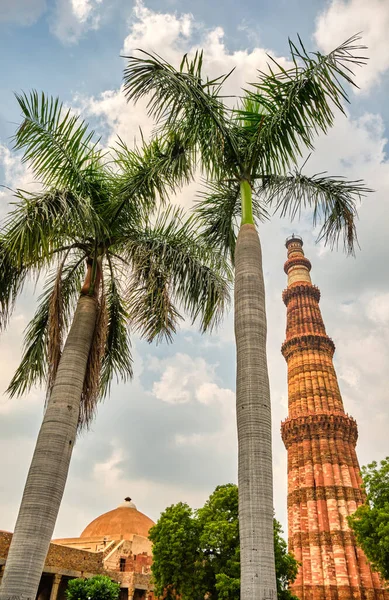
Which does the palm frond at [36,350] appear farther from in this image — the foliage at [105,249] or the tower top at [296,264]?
the tower top at [296,264]

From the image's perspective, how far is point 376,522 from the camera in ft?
55.4

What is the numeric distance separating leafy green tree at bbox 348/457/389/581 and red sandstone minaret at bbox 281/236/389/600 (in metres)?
9.81

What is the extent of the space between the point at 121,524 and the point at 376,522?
77.7 feet

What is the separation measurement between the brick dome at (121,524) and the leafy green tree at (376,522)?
2048 cm

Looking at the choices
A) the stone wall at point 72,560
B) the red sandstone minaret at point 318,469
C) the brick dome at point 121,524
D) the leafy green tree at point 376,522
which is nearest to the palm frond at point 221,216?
the leafy green tree at point 376,522

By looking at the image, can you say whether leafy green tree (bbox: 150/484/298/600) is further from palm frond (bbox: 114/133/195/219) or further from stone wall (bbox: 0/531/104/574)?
palm frond (bbox: 114/133/195/219)

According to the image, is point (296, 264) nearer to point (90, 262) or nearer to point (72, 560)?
point (72, 560)

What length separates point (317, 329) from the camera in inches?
1420

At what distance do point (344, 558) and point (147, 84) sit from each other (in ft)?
91.8

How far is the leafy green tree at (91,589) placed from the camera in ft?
68.0

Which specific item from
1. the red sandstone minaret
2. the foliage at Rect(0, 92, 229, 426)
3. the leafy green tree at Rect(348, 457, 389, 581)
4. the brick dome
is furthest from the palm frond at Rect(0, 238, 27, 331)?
the brick dome

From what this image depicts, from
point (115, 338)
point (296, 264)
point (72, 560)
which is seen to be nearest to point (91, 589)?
point (72, 560)

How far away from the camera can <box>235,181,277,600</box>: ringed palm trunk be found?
407 centimetres

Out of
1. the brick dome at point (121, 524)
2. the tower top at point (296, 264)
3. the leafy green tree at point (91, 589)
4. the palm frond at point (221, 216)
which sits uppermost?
the tower top at point (296, 264)
